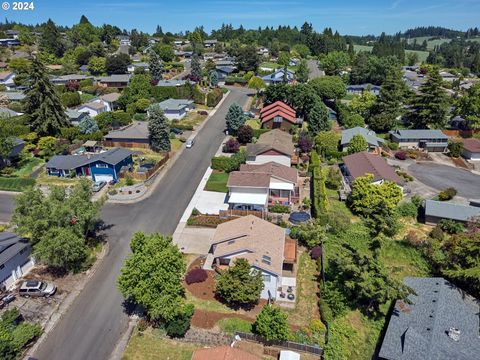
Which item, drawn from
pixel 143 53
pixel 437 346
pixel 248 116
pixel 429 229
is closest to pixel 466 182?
pixel 429 229

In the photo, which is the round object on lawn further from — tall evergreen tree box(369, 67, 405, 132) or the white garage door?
tall evergreen tree box(369, 67, 405, 132)

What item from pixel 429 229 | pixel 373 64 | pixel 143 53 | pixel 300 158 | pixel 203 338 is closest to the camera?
pixel 203 338

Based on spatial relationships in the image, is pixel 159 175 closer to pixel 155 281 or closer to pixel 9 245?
pixel 9 245

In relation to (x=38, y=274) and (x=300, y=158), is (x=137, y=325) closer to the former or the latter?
(x=38, y=274)

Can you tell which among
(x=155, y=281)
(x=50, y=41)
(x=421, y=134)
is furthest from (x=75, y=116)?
(x=50, y=41)

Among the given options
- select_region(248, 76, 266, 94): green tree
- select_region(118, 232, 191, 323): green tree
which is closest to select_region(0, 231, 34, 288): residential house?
select_region(118, 232, 191, 323): green tree

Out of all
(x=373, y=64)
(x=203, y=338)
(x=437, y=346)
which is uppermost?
(x=373, y=64)

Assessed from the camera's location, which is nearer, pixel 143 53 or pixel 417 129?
pixel 417 129

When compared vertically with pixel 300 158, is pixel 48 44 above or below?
above
